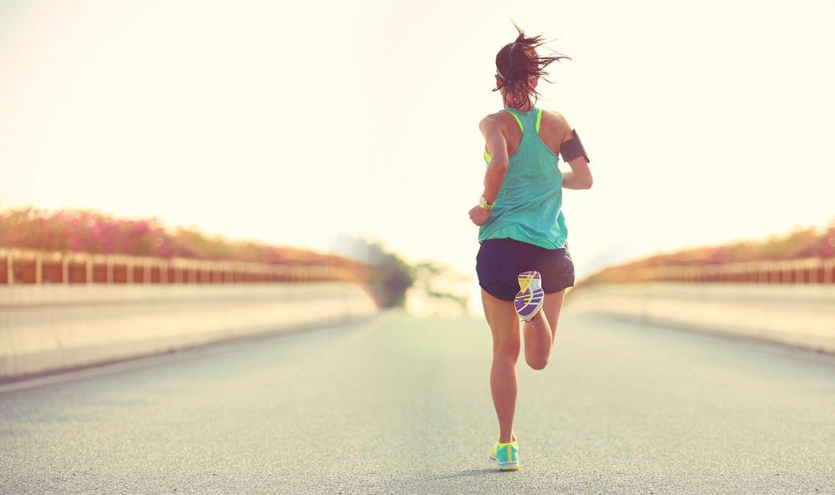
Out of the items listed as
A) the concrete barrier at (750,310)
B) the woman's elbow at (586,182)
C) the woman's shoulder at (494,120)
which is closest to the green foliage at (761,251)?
the concrete barrier at (750,310)

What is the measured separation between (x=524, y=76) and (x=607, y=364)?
25.9 feet

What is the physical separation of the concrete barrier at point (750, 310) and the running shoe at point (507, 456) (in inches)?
380

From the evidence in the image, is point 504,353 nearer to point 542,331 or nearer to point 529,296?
point 542,331

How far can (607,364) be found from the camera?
41.4 ft

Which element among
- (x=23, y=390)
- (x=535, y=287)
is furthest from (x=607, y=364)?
(x=535, y=287)

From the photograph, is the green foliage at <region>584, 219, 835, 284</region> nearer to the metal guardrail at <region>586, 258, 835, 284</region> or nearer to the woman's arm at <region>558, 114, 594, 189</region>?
the metal guardrail at <region>586, 258, 835, 284</region>

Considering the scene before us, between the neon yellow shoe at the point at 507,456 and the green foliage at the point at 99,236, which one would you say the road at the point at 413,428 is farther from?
the green foliage at the point at 99,236

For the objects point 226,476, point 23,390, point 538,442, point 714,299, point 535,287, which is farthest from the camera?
point 714,299

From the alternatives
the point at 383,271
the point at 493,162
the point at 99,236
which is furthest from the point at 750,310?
the point at 383,271

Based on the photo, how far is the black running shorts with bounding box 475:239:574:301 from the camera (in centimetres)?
527

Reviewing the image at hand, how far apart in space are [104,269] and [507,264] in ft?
33.5

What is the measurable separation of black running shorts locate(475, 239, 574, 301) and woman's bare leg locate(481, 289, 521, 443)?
0.08 m

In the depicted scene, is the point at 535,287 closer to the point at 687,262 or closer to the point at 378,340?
the point at 378,340

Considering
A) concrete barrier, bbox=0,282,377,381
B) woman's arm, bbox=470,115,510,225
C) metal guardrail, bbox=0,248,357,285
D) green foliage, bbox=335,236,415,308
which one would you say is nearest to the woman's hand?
woman's arm, bbox=470,115,510,225
